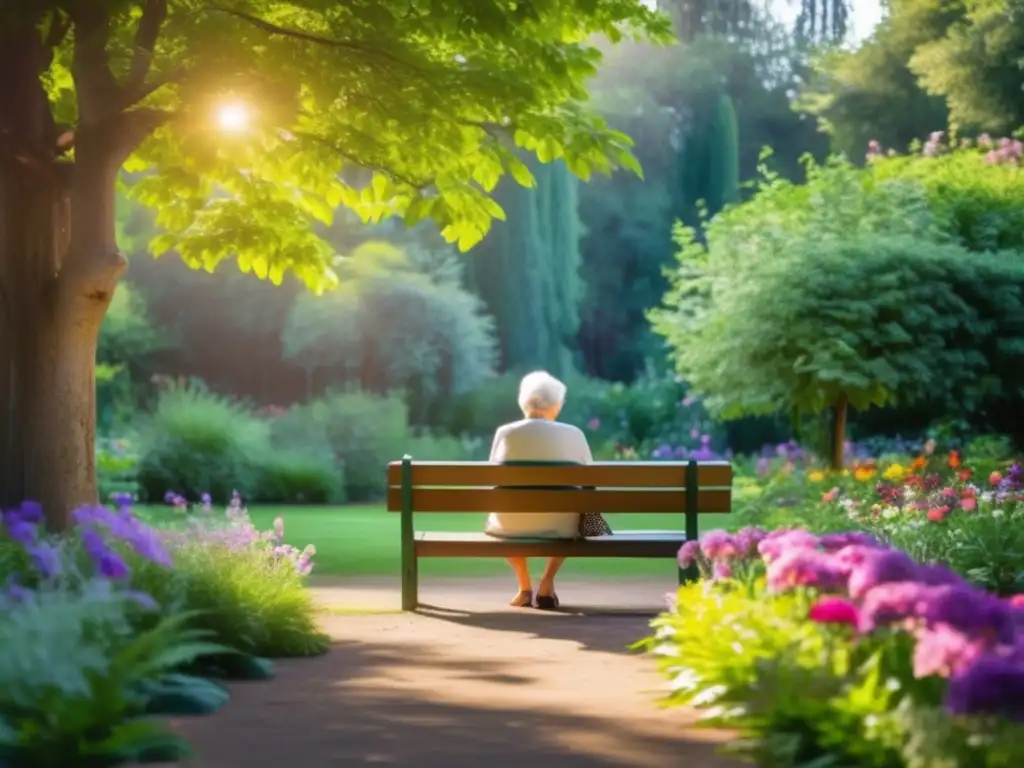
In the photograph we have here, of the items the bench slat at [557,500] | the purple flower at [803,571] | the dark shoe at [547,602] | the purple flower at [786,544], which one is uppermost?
the bench slat at [557,500]

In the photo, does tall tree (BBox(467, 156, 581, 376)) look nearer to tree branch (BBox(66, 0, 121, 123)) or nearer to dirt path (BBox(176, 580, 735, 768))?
tree branch (BBox(66, 0, 121, 123))

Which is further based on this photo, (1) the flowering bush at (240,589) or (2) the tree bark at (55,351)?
(2) the tree bark at (55,351)

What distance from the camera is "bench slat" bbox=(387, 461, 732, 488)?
1055 centimetres

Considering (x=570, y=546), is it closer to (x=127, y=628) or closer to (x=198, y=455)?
(x=127, y=628)


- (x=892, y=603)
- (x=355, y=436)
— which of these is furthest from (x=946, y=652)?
(x=355, y=436)

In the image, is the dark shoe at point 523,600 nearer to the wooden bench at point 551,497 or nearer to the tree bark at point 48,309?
the wooden bench at point 551,497

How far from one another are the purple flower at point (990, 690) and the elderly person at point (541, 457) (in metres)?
6.36

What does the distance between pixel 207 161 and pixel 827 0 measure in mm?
39694

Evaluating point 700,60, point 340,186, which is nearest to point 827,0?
point 700,60

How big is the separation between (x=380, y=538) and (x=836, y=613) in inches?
519

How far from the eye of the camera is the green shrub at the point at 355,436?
27.2 meters

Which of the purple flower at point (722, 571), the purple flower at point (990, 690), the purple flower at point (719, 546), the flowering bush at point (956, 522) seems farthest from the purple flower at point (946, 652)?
the flowering bush at point (956, 522)

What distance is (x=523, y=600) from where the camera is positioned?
11.1 m

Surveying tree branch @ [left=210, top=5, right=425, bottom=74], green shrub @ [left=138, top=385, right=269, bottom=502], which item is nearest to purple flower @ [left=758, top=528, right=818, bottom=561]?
tree branch @ [left=210, top=5, right=425, bottom=74]
